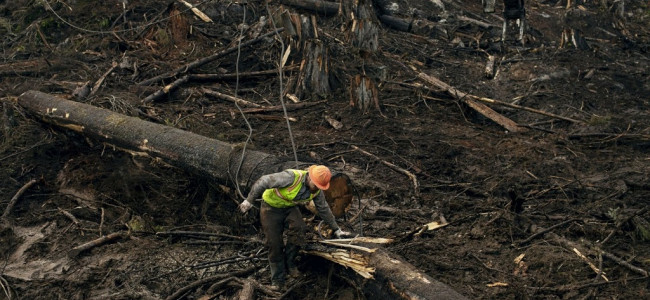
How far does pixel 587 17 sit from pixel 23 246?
14.1 m

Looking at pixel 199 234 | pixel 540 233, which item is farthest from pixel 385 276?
pixel 199 234

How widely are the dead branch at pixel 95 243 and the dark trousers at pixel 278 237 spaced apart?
1.89m

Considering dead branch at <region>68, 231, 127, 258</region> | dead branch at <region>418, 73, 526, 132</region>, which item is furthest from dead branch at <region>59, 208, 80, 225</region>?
dead branch at <region>418, 73, 526, 132</region>

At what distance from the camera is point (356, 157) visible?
8.88 metres

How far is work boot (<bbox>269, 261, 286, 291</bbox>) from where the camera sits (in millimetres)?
6289

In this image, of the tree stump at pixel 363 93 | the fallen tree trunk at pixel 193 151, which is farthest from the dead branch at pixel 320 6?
the fallen tree trunk at pixel 193 151

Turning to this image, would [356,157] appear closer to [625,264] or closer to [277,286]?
[277,286]

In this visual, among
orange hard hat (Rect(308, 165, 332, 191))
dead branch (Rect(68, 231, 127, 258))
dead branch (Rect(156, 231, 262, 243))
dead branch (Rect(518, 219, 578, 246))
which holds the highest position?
orange hard hat (Rect(308, 165, 332, 191))

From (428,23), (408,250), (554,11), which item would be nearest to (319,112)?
(408,250)

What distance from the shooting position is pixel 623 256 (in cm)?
634

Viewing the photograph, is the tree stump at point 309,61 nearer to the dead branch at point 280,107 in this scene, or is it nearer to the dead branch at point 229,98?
the dead branch at point 280,107

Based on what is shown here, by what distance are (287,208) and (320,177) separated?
57cm

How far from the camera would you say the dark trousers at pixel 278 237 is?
6281mm

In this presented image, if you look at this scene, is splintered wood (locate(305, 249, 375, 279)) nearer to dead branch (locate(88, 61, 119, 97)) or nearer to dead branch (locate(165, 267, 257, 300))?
dead branch (locate(165, 267, 257, 300))
